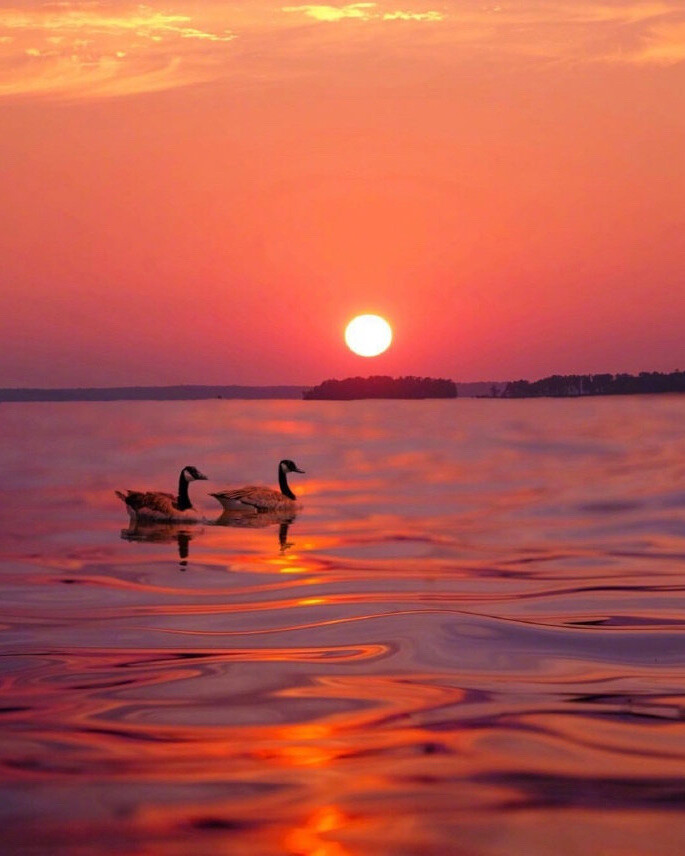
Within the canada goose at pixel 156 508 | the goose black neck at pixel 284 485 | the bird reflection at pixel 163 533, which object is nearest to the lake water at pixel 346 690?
the bird reflection at pixel 163 533

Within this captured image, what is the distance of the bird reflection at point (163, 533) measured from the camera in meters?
24.5

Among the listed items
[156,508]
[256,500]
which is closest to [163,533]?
[156,508]

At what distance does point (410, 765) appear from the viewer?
9125 mm

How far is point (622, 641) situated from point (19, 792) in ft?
22.2

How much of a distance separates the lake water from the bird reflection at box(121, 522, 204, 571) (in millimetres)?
129

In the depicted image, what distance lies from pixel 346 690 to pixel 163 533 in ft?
48.1

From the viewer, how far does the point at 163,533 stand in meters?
25.7

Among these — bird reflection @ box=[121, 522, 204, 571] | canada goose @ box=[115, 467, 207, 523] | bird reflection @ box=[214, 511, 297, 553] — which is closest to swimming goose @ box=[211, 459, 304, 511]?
bird reflection @ box=[214, 511, 297, 553]

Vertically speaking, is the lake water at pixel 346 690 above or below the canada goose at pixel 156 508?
below

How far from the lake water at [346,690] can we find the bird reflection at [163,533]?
129 mm

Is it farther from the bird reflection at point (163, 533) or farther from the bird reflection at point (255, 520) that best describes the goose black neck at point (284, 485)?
the bird reflection at point (163, 533)

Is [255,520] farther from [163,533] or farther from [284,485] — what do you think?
[284,485]

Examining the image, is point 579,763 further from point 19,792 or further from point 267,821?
point 19,792

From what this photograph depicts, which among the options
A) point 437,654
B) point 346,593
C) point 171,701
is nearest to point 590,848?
point 171,701
